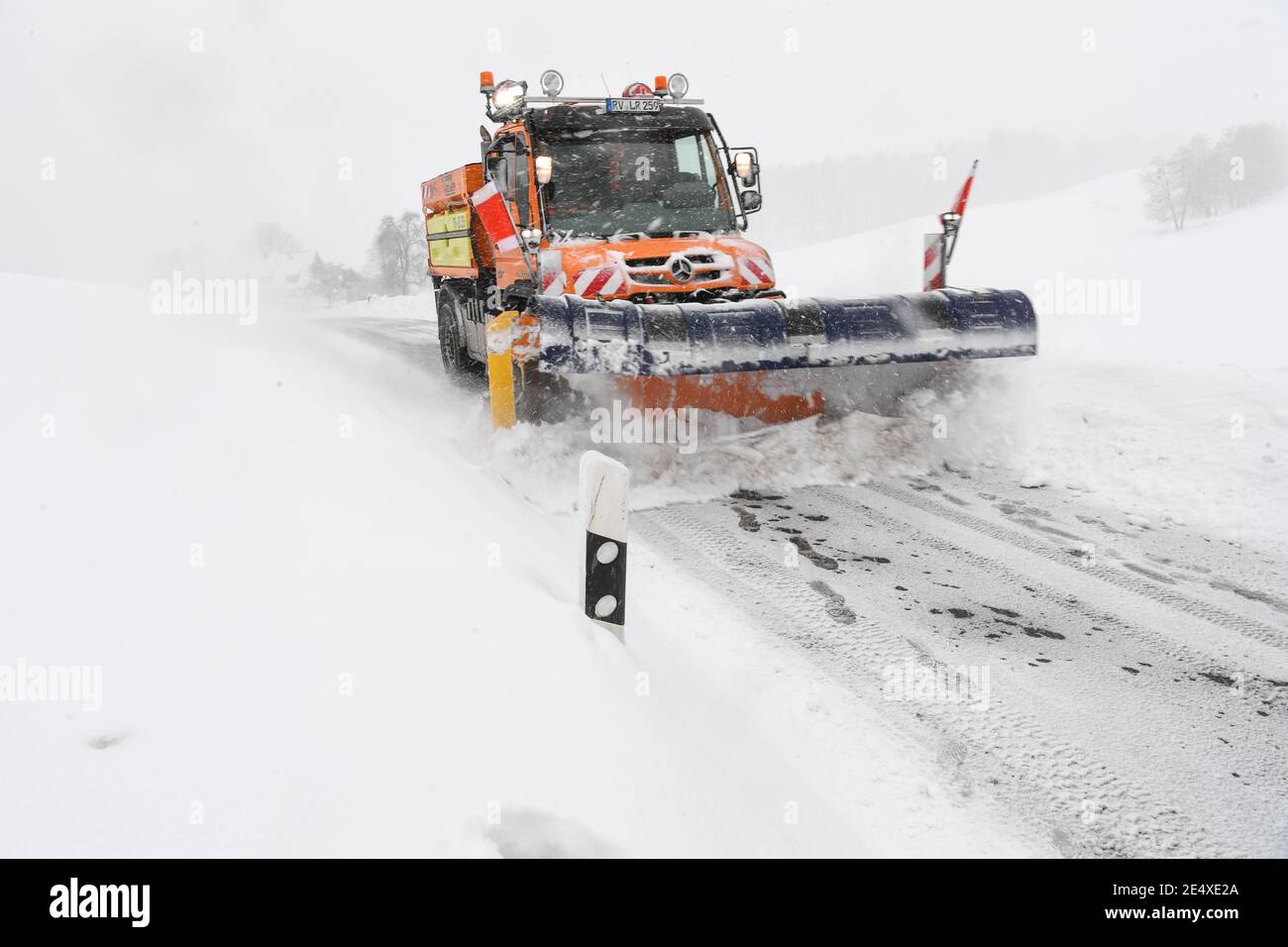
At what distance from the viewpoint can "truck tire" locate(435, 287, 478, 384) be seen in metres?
8.64

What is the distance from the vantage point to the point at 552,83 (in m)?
7.17

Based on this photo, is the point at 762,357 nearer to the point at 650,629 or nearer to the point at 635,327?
the point at 635,327

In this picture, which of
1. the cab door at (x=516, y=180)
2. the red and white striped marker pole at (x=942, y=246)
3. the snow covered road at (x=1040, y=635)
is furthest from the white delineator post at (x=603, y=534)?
the red and white striped marker pole at (x=942, y=246)

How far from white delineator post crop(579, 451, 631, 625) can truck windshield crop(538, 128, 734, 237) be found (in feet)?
13.4

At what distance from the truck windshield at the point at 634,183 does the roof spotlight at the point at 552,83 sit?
899mm

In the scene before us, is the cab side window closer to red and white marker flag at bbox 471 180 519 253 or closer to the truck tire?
red and white marker flag at bbox 471 180 519 253

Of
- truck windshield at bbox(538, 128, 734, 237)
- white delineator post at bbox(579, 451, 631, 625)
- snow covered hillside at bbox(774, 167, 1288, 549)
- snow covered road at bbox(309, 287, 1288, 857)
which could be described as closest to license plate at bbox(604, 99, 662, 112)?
truck windshield at bbox(538, 128, 734, 237)

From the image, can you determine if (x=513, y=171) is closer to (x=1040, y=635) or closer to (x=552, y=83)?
(x=552, y=83)

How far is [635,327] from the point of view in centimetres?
497

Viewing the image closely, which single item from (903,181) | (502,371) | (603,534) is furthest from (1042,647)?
(903,181)

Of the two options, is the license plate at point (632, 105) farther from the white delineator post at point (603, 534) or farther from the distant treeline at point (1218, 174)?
the distant treeline at point (1218, 174)

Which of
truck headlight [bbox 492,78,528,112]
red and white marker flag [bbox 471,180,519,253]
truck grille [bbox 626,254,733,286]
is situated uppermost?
truck headlight [bbox 492,78,528,112]

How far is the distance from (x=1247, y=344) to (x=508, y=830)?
1022 centimetres

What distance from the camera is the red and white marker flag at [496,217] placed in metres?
6.28
